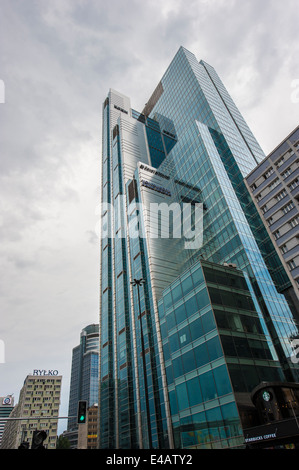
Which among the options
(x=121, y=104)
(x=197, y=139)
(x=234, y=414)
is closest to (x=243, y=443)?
(x=234, y=414)

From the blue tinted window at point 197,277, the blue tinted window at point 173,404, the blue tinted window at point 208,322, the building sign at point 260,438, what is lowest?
the building sign at point 260,438

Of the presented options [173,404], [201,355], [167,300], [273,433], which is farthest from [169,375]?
[273,433]

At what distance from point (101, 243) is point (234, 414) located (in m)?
82.1

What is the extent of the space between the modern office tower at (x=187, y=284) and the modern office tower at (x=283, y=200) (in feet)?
12.1

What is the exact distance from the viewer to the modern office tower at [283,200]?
1828 inches

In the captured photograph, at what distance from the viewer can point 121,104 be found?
144875 millimetres

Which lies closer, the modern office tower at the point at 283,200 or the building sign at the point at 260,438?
the building sign at the point at 260,438

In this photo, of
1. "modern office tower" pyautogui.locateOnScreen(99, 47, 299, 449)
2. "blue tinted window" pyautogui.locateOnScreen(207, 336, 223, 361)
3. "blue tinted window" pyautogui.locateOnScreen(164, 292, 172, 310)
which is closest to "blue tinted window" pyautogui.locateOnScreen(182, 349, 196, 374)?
"modern office tower" pyautogui.locateOnScreen(99, 47, 299, 449)

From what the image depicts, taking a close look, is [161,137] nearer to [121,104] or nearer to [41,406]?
[121,104]

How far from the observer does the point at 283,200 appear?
5044 centimetres

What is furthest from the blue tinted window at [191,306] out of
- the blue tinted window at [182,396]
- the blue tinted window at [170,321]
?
the blue tinted window at [182,396]

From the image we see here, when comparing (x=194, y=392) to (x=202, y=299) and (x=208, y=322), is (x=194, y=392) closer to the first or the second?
(x=208, y=322)

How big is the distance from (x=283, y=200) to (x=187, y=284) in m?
23.4

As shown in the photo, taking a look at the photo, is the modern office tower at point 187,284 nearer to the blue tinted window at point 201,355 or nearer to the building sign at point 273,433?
the blue tinted window at point 201,355
